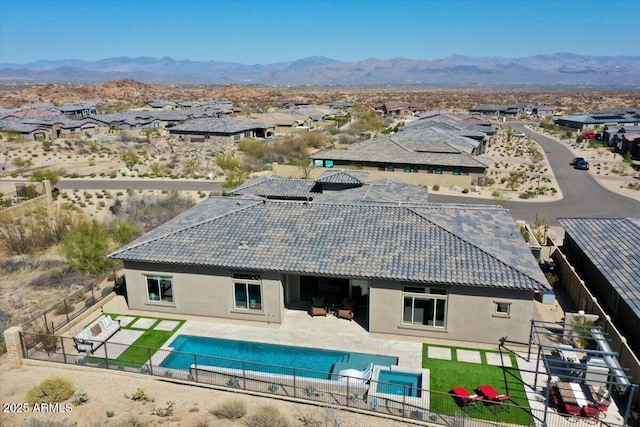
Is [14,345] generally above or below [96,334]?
above

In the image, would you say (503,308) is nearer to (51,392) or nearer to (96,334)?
(96,334)

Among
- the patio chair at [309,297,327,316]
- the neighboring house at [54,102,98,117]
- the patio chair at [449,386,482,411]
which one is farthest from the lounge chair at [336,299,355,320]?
the neighboring house at [54,102,98,117]

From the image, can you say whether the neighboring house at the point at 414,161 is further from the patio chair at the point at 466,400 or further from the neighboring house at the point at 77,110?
the neighboring house at the point at 77,110

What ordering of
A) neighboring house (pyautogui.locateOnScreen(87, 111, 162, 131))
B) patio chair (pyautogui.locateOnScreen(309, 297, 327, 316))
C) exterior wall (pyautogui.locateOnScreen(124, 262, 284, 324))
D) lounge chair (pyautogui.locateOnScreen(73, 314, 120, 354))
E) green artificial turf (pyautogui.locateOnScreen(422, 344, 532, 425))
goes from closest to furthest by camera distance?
1. green artificial turf (pyautogui.locateOnScreen(422, 344, 532, 425))
2. lounge chair (pyautogui.locateOnScreen(73, 314, 120, 354))
3. exterior wall (pyautogui.locateOnScreen(124, 262, 284, 324))
4. patio chair (pyautogui.locateOnScreen(309, 297, 327, 316))
5. neighboring house (pyautogui.locateOnScreen(87, 111, 162, 131))

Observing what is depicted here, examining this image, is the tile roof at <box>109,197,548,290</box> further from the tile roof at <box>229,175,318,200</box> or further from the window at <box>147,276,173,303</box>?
the tile roof at <box>229,175,318,200</box>

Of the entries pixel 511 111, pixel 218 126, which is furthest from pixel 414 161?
pixel 511 111

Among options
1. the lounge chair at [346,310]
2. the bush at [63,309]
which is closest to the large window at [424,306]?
the lounge chair at [346,310]

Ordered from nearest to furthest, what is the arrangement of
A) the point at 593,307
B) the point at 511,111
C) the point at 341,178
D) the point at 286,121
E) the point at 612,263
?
the point at 593,307
the point at 612,263
the point at 341,178
the point at 286,121
the point at 511,111
